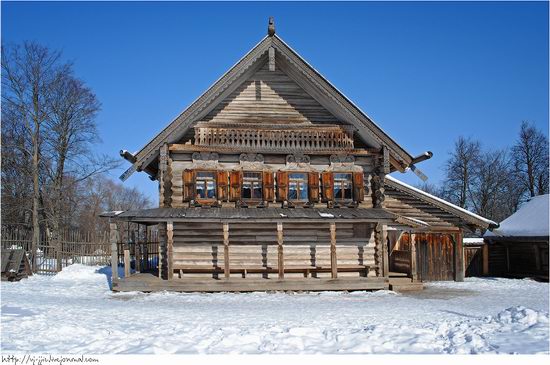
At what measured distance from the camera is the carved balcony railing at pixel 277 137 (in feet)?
66.2

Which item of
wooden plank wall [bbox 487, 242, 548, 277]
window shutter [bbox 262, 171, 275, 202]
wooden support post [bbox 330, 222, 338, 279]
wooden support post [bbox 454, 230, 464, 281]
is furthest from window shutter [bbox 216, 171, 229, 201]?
wooden plank wall [bbox 487, 242, 548, 277]

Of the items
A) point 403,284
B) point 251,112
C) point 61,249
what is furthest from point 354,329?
point 61,249

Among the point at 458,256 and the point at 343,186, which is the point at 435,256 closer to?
the point at 458,256

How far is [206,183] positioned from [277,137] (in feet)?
12.9

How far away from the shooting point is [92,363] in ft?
24.8

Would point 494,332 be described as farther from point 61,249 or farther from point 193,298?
point 61,249

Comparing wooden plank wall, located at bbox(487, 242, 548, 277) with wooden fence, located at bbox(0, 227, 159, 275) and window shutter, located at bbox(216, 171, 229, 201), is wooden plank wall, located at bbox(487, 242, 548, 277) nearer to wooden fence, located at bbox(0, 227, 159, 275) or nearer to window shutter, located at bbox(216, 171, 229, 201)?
window shutter, located at bbox(216, 171, 229, 201)

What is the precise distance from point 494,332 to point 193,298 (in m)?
10.9

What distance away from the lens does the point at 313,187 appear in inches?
805

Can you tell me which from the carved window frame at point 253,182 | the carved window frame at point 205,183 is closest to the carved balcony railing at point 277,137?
the carved window frame at point 253,182

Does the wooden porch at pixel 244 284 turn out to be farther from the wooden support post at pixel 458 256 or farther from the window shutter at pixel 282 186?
the wooden support post at pixel 458 256

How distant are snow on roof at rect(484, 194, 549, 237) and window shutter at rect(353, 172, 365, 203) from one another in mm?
11041

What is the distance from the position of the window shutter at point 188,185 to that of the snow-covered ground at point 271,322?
4320 millimetres

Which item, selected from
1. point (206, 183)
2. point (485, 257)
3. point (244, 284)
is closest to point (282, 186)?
point (206, 183)
